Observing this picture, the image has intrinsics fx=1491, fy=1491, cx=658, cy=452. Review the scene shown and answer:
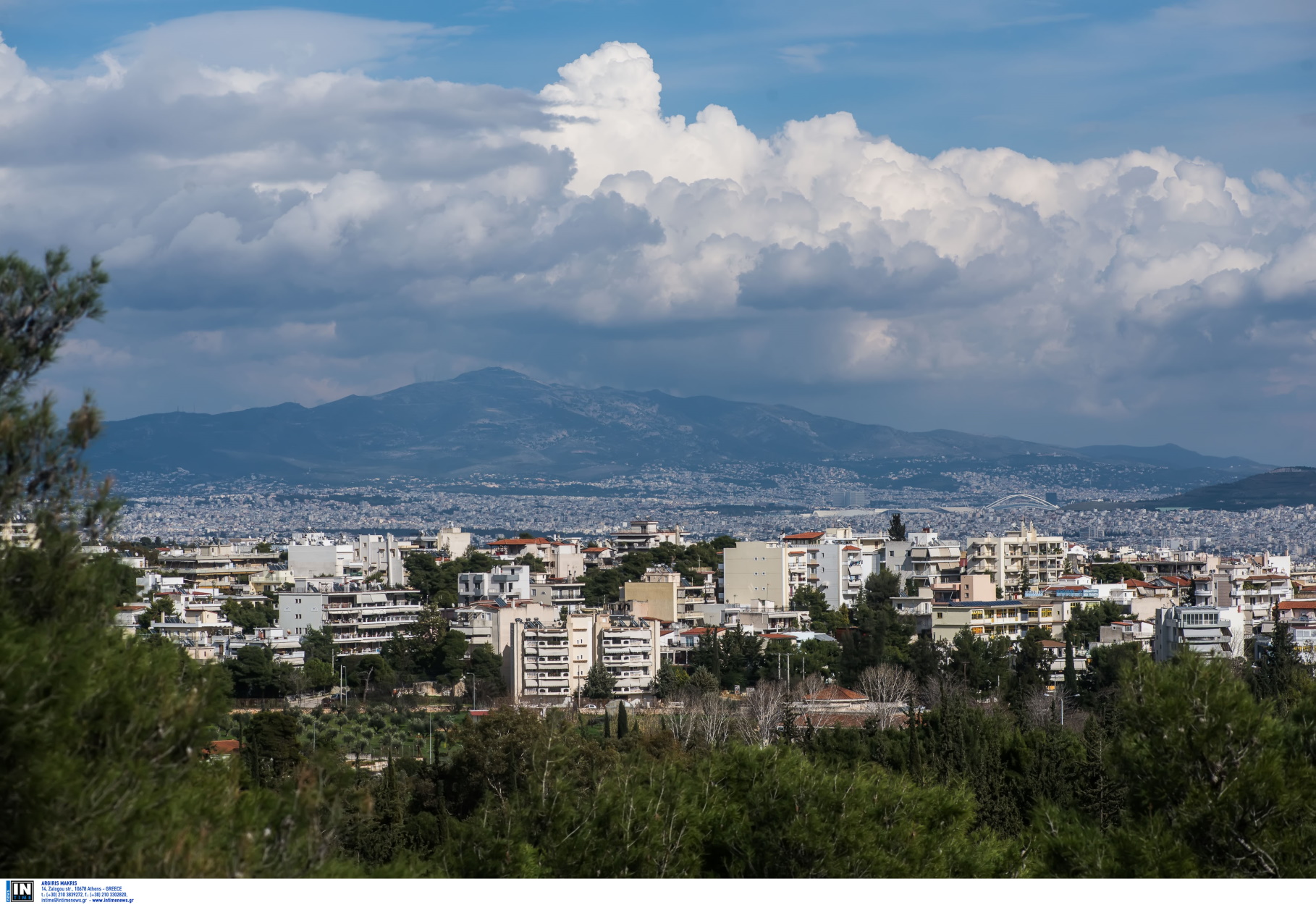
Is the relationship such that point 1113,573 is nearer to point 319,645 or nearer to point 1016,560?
point 1016,560

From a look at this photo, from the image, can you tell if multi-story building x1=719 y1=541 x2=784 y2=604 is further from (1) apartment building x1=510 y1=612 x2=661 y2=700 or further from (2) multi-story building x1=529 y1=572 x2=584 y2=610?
(1) apartment building x1=510 y1=612 x2=661 y2=700

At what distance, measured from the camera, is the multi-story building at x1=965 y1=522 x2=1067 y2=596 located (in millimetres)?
60969

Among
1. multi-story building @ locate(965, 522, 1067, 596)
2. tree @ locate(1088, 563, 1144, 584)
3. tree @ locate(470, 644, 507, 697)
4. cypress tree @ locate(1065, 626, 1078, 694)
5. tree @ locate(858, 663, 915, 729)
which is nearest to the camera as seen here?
tree @ locate(858, 663, 915, 729)

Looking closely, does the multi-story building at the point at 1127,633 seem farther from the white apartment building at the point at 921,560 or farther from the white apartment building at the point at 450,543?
the white apartment building at the point at 450,543

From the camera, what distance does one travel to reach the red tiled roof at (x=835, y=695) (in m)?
41.1

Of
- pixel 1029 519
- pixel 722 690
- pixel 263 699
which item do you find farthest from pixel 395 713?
pixel 1029 519

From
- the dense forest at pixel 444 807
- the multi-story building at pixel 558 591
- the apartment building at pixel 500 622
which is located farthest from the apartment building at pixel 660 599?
the dense forest at pixel 444 807

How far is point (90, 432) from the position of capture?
28.0 feet

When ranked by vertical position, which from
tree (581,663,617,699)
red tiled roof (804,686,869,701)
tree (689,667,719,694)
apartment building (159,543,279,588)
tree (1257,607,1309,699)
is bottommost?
tree (581,663,617,699)

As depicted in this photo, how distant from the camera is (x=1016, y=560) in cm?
6294

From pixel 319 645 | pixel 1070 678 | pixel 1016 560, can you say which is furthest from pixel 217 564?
pixel 1070 678

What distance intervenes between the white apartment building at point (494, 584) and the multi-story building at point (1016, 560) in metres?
18.0

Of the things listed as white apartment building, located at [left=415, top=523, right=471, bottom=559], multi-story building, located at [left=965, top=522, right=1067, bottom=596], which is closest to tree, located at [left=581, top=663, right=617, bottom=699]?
multi-story building, located at [left=965, top=522, right=1067, bottom=596]

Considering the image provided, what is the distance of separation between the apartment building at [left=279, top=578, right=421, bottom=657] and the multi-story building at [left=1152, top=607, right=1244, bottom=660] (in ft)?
81.7
